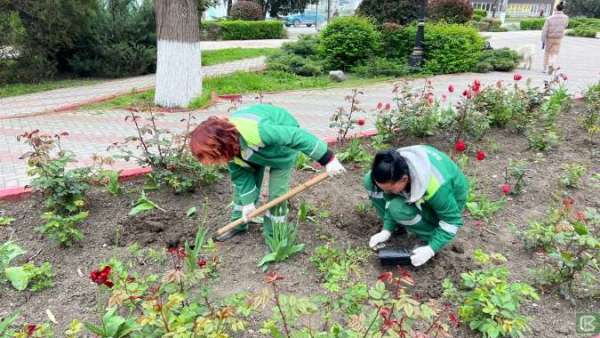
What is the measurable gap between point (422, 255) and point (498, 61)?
418 inches

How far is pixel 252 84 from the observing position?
9.75 meters

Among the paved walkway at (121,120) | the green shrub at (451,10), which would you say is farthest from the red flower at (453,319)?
the green shrub at (451,10)

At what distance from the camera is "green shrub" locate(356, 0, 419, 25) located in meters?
12.9

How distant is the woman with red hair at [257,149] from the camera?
2551mm

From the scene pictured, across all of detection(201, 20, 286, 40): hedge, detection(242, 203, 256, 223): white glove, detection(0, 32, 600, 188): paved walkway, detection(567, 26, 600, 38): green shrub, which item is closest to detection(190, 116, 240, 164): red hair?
detection(242, 203, 256, 223): white glove

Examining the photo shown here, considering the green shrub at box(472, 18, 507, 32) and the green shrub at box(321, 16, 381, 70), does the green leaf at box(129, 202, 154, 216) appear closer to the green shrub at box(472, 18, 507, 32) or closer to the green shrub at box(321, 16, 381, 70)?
the green shrub at box(321, 16, 381, 70)

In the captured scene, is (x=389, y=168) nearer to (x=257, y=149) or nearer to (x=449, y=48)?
(x=257, y=149)

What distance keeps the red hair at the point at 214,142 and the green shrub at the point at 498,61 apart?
416 inches

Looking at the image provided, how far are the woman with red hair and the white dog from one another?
11162mm

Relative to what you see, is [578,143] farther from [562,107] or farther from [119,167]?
[119,167]

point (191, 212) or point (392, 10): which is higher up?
point (392, 10)

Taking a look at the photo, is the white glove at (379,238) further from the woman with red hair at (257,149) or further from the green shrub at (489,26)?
the green shrub at (489,26)

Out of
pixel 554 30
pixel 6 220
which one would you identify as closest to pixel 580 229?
pixel 6 220

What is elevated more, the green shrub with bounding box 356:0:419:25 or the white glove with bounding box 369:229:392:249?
the green shrub with bounding box 356:0:419:25
